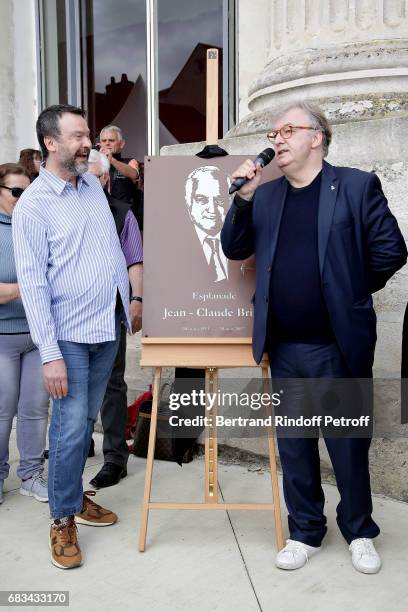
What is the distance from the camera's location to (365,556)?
2783 mm

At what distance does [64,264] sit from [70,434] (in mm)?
738

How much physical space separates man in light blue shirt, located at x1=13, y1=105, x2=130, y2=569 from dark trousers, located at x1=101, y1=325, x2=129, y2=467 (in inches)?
34.5

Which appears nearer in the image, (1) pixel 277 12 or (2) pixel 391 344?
(2) pixel 391 344

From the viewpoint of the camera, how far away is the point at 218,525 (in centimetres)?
327

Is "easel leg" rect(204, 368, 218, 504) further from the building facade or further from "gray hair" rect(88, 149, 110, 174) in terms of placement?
"gray hair" rect(88, 149, 110, 174)

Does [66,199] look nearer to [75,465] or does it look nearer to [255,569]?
[75,465]

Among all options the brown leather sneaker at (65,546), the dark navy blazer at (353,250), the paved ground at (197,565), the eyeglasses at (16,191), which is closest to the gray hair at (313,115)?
the dark navy blazer at (353,250)

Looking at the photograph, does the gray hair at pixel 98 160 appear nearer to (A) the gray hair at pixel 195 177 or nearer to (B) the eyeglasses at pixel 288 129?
(A) the gray hair at pixel 195 177

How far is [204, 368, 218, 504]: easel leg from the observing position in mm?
3166

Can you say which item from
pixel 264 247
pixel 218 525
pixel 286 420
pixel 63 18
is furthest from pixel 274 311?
pixel 63 18

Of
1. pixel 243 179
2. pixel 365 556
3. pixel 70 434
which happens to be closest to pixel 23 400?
pixel 70 434

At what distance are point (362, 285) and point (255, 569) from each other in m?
1.29

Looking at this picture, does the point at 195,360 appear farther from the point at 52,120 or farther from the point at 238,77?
the point at 238,77

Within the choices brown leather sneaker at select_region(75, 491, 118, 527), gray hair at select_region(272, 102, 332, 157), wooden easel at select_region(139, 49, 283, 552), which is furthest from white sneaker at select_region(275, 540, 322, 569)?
gray hair at select_region(272, 102, 332, 157)
